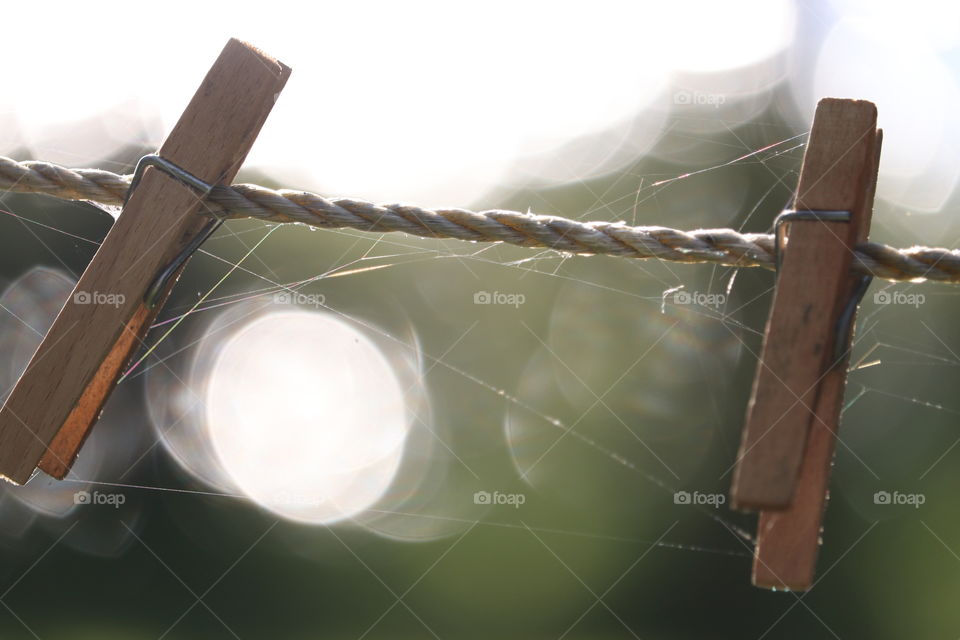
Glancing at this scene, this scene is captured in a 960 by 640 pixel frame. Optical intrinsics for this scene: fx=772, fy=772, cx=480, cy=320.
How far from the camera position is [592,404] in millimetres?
5605

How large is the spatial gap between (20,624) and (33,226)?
307 cm

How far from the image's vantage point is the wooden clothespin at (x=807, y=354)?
0.98 metres

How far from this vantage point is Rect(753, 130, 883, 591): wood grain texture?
3.40 ft

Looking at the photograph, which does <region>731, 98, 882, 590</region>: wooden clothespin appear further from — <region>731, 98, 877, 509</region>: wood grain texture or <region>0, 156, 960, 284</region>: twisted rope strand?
<region>0, 156, 960, 284</region>: twisted rope strand
